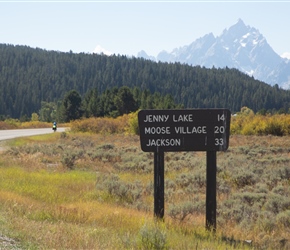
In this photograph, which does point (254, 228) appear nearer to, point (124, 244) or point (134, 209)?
point (134, 209)

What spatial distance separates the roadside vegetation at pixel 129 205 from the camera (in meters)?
5.74

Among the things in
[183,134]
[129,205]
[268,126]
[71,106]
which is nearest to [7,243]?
[183,134]

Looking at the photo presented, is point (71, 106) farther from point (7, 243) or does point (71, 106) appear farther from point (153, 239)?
point (7, 243)

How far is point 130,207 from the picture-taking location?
A: 9.83 meters

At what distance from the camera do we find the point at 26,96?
588 ft

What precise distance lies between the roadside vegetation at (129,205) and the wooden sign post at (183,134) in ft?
2.32

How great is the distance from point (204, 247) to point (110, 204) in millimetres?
4606

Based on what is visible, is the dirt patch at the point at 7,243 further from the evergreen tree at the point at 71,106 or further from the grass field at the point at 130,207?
the evergreen tree at the point at 71,106

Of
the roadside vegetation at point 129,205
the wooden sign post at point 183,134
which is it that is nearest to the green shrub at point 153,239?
the roadside vegetation at point 129,205

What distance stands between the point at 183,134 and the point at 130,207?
307 cm

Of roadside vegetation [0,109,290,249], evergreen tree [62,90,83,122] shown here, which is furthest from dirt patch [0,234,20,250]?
evergreen tree [62,90,83,122]

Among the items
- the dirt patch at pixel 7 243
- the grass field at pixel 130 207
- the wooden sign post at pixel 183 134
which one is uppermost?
the wooden sign post at pixel 183 134

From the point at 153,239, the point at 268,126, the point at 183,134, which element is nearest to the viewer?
the point at 153,239

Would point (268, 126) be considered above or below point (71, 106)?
below
